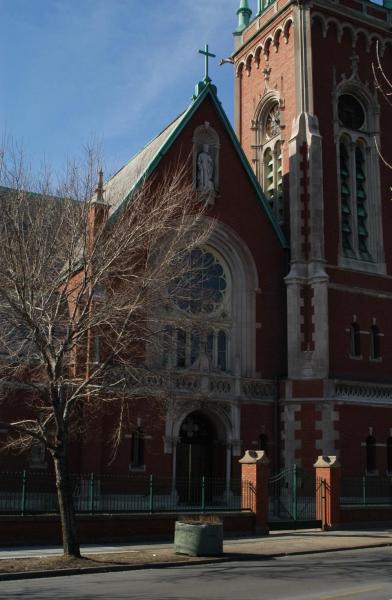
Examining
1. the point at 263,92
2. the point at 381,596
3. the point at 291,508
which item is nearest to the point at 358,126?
the point at 263,92

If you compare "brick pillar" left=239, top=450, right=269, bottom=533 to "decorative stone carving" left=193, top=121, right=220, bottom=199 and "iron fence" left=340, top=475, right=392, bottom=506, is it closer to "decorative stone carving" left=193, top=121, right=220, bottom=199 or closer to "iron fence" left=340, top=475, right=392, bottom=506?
"iron fence" left=340, top=475, right=392, bottom=506

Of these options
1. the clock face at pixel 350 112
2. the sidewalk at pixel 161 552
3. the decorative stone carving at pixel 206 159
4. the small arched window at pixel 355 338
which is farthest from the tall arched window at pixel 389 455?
the clock face at pixel 350 112

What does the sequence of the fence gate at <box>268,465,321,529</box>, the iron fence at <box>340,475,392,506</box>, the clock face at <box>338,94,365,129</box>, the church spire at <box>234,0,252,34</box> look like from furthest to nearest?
the church spire at <box>234,0,252,34</box>
the clock face at <box>338,94,365,129</box>
the iron fence at <box>340,475,392,506</box>
the fence gate at <box>268,465,321,529</box>

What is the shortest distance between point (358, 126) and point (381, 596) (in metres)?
27.8

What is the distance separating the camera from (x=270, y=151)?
3709 centimetres

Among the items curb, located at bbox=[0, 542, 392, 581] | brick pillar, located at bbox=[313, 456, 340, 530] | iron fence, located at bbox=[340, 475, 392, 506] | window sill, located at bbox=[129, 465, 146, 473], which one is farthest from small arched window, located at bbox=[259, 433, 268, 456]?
curb, located at bbox=[0, 542, 392, 581]

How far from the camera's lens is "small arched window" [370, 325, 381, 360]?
106 feet

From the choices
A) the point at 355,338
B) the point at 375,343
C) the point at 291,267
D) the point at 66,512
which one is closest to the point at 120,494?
the point at 66,512

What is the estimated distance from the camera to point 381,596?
1170 centimetres

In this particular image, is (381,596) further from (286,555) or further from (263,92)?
(263,92)

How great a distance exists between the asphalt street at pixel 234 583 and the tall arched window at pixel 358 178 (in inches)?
741

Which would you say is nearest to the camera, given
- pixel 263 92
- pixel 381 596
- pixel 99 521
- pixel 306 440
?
pixel 381 596

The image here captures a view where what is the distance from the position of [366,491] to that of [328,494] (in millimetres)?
4040

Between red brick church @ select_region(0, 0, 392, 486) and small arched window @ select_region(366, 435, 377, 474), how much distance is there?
0.06m
